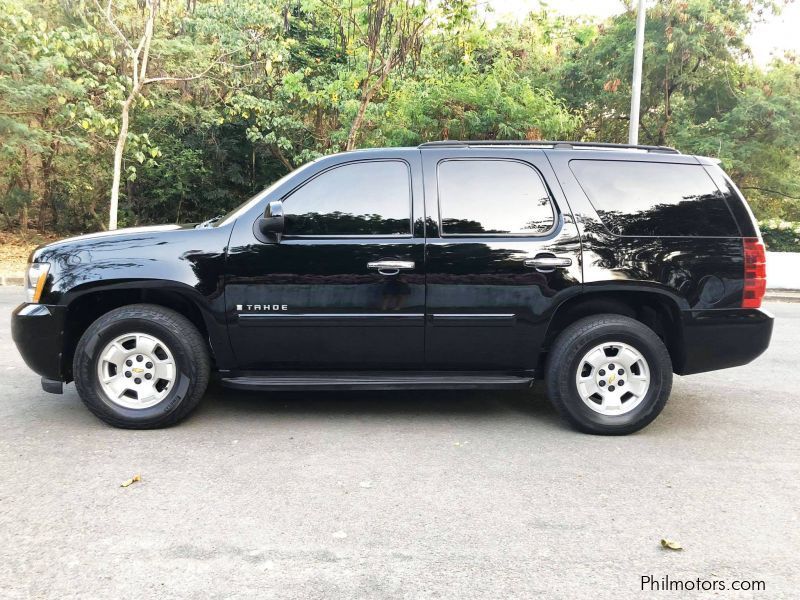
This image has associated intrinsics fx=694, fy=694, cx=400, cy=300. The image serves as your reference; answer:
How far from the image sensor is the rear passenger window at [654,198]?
4.66m

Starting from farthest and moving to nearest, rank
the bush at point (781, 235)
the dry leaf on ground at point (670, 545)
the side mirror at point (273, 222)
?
the bush at point (781, 235)
the side mirror at point (273, 222)
the dry leaf on ground at point (670, 545)

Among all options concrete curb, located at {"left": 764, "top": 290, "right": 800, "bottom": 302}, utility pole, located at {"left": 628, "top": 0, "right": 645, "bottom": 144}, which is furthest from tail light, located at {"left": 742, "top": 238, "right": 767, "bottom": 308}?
utility pole, located at {"left": 628, "top": 0, "right": 645, "bottom": 144}

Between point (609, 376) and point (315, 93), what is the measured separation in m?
11.9

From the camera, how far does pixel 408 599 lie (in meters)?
2.64

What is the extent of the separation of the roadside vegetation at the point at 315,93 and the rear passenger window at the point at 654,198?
8.40m

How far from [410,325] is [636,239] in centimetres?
161

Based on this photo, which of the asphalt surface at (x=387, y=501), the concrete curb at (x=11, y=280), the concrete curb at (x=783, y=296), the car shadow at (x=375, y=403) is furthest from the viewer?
the concrete curb at (x=11, y=280)

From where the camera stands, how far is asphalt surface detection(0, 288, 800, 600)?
2.80 m

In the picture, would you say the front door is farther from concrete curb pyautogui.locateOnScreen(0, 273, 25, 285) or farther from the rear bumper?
concrete curb pyautogui.locateOnScreen(0, 273, 25, 285)

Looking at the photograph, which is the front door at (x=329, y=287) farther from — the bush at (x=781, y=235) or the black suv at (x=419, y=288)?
the bush at (x=781, y=235)

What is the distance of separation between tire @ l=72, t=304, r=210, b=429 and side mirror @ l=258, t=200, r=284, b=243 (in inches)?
31.7

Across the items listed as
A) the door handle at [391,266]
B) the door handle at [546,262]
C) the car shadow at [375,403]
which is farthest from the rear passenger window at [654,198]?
the car shadow at [375,403]

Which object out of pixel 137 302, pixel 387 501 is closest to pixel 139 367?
pixel 137 302

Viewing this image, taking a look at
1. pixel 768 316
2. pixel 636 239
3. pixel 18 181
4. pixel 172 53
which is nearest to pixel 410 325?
pixel 636 239
